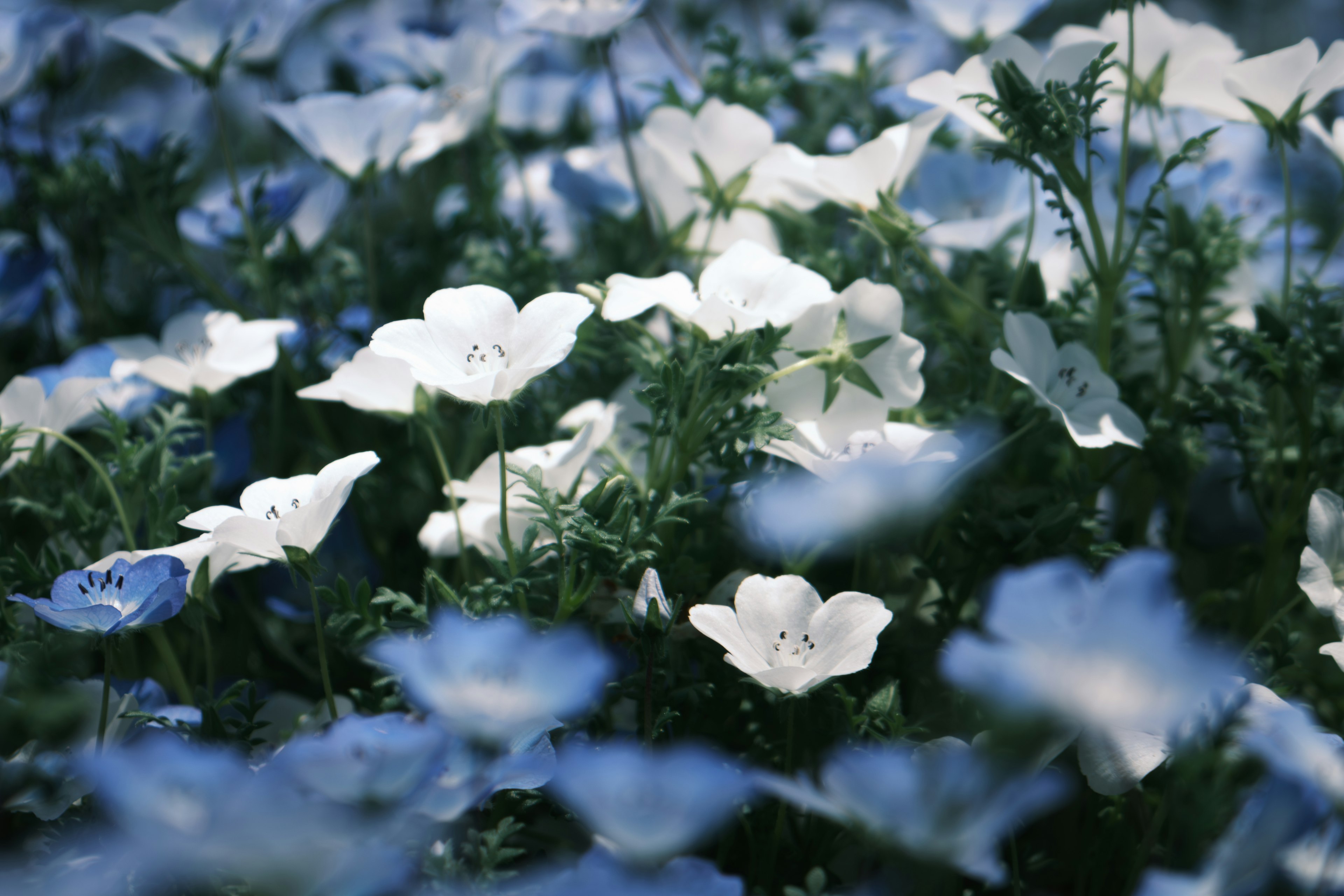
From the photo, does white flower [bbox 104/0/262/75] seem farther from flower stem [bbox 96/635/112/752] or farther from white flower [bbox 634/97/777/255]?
flower stem [bbox 96/635/112/752]

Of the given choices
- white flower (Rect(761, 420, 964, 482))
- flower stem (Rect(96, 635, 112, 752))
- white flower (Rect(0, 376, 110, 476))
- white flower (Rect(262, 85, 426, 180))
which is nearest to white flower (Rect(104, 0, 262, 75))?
white flower (Rect(262, 85, 426, 180))

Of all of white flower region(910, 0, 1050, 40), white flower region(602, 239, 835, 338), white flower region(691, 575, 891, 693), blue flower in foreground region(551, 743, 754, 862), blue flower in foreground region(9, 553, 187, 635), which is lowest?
white flower region(691, 575, 891, 693)

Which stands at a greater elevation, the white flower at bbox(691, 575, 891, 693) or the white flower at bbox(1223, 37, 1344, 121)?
the white flower at bbox(1223, 37, 1344, 121)

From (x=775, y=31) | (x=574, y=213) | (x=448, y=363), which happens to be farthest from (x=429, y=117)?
(x=775, y=31)

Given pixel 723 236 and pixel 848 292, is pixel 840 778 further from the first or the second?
pixel 723 236

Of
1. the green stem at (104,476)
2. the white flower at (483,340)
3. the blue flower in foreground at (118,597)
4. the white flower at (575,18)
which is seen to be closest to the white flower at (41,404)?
the green stem at (104,476)
